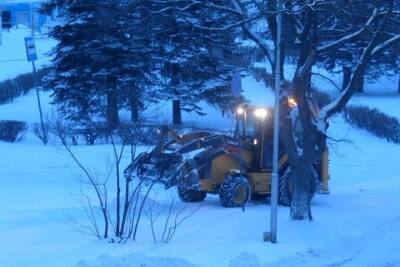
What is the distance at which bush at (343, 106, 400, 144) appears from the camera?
3039cm

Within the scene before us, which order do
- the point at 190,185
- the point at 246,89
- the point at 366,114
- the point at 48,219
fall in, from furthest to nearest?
the point at 246,89
the point at 366,114
the point at 190,185
the point at 48,219

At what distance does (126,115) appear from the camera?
3394 centimetres

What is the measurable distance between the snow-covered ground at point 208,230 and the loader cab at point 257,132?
0.99 meters

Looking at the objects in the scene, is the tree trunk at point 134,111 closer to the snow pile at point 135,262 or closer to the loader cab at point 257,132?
the loader cab at point 257,132

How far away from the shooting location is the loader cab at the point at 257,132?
1606cm

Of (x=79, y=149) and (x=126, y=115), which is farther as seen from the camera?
(x=126, y=115)

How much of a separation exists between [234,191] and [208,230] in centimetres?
293

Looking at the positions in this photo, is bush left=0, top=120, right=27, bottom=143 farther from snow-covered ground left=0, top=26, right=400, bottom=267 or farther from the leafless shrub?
the leafless shrub

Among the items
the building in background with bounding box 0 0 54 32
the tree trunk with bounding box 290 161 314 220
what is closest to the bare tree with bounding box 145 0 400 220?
the tree trunk with bounding box 290 161 314 220

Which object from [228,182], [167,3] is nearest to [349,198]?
[228,182]

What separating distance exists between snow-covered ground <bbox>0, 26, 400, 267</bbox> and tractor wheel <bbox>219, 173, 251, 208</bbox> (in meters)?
0.29

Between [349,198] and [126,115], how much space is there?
18.1 m

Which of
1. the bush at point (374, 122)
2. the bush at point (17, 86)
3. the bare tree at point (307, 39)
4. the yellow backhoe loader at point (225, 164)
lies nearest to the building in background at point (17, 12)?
the bush at point (17, 86)

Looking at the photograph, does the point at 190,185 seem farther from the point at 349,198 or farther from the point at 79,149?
the point at 79,149
